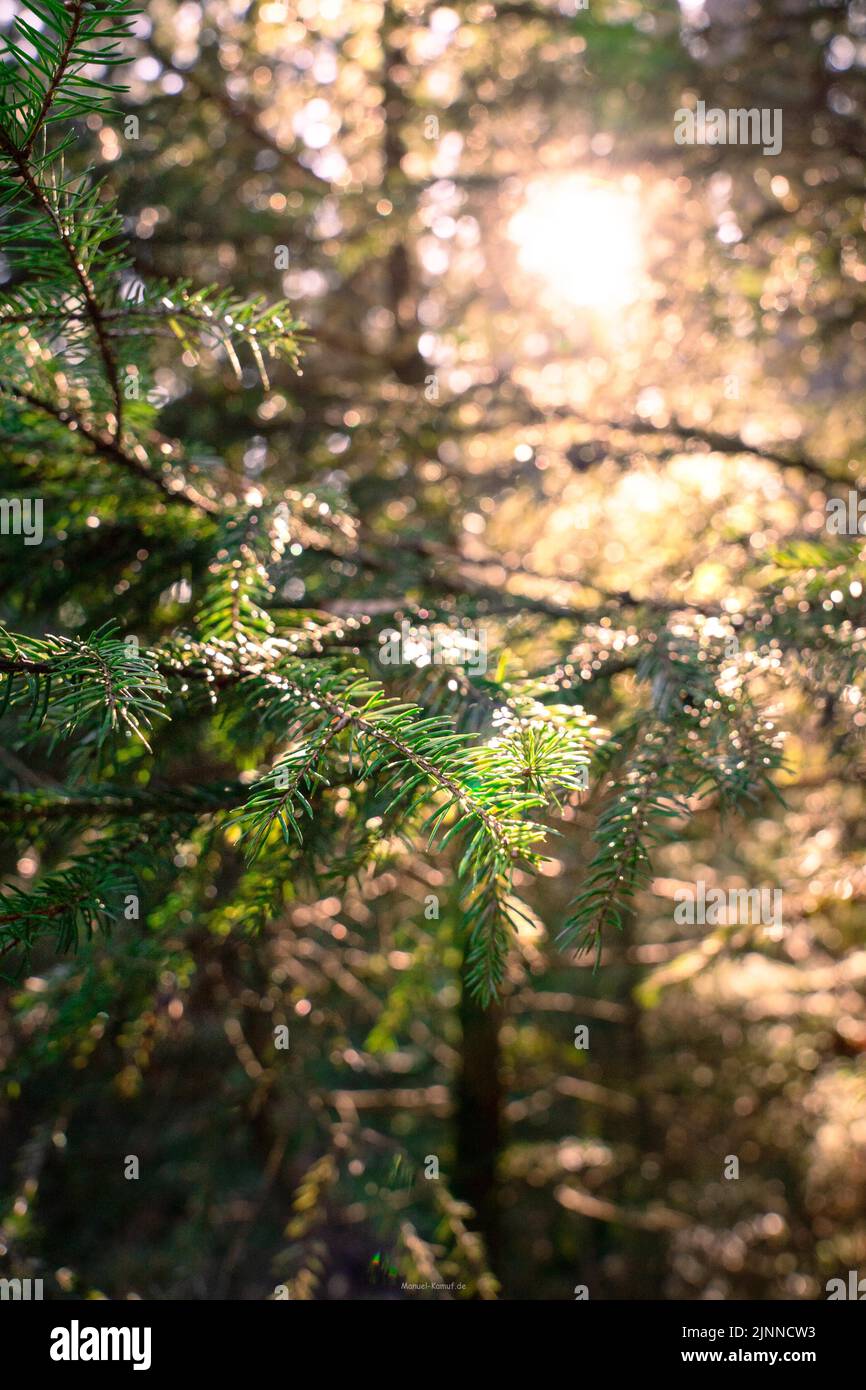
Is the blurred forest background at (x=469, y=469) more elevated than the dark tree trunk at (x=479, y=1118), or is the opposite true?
the blurred forest background at (x=469, y=469)

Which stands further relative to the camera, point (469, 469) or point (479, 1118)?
point (479, 1118)

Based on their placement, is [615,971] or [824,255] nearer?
[824,255]

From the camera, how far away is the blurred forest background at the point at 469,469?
89.7 inches

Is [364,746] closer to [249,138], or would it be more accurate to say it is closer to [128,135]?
[128,135]

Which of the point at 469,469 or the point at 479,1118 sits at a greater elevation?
the point at 469,469

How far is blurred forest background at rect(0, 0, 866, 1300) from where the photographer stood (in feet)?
7.48

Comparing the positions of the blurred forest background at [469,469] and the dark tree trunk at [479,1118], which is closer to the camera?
the blurred forest background at [469,469]

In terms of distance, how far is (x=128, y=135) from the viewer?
279 cm

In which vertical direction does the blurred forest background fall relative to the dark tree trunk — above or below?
above

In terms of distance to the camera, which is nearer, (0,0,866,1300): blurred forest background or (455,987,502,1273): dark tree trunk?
(0,0,866,1300): blurred forest background

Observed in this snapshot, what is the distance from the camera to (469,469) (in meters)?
3.70

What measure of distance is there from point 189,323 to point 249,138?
299 centimetres
